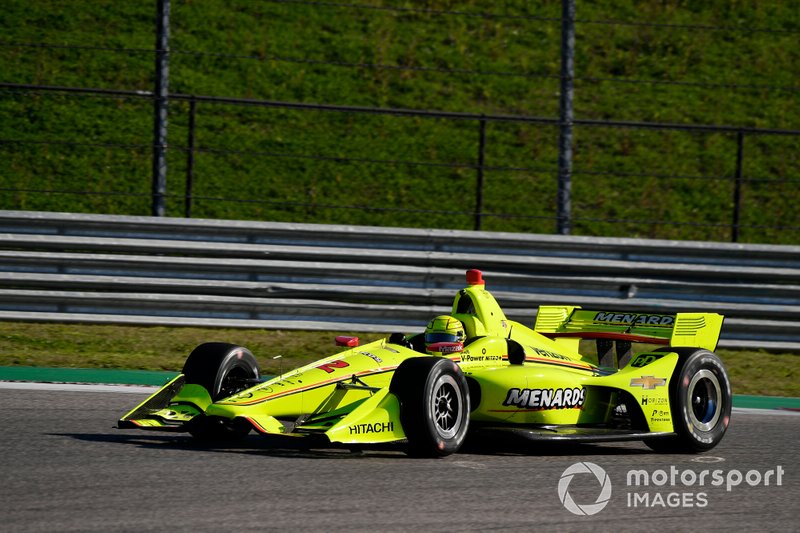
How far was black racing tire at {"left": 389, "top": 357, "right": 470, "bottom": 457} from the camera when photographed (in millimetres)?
6504

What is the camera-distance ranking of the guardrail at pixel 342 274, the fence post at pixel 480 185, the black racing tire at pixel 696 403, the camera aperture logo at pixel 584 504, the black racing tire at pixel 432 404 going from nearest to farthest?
the camera aperture logo at pixel 584 504
the black racing tire at pixel 432 404
the black racing tire at pixel 696 403
the guardrail at pixel 342 274
the fence post at pixel 480 185

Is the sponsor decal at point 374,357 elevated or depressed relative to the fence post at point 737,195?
depressed

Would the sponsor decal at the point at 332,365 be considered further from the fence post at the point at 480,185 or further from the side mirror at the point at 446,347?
the fence post at the point at 480,185

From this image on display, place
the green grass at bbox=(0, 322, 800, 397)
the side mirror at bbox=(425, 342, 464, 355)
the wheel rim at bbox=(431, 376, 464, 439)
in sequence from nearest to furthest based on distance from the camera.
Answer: the wheel rim at bbox=(431, 376, 464, 439), the side mirror at bbox=(425, 342, 464, 355), the green grass at bbox=(0, 322, 800, 397)

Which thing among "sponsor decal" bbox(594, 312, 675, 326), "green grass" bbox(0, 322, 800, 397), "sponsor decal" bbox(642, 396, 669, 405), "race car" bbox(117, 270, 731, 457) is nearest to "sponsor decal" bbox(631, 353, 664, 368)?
"race car" bbox(117, 270, 731, 457)

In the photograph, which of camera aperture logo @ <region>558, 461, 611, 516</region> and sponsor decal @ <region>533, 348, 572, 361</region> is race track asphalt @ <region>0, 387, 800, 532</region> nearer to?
camera aperture logo @ <region>558, 461, 611, 516</region>

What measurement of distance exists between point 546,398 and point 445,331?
28.0 inches

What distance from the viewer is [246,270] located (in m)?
10.6

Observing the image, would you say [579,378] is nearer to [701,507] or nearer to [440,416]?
[440,416]

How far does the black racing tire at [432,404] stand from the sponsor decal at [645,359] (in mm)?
1296

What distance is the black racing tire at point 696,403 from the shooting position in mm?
7398

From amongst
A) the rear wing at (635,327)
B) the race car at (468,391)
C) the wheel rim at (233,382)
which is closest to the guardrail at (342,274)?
the rear wing at (635,327)

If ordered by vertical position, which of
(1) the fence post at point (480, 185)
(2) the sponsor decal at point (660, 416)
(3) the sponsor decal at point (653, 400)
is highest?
(1) the fence post at point (480, 185)

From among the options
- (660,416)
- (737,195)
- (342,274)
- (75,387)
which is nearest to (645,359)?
(660,416)
